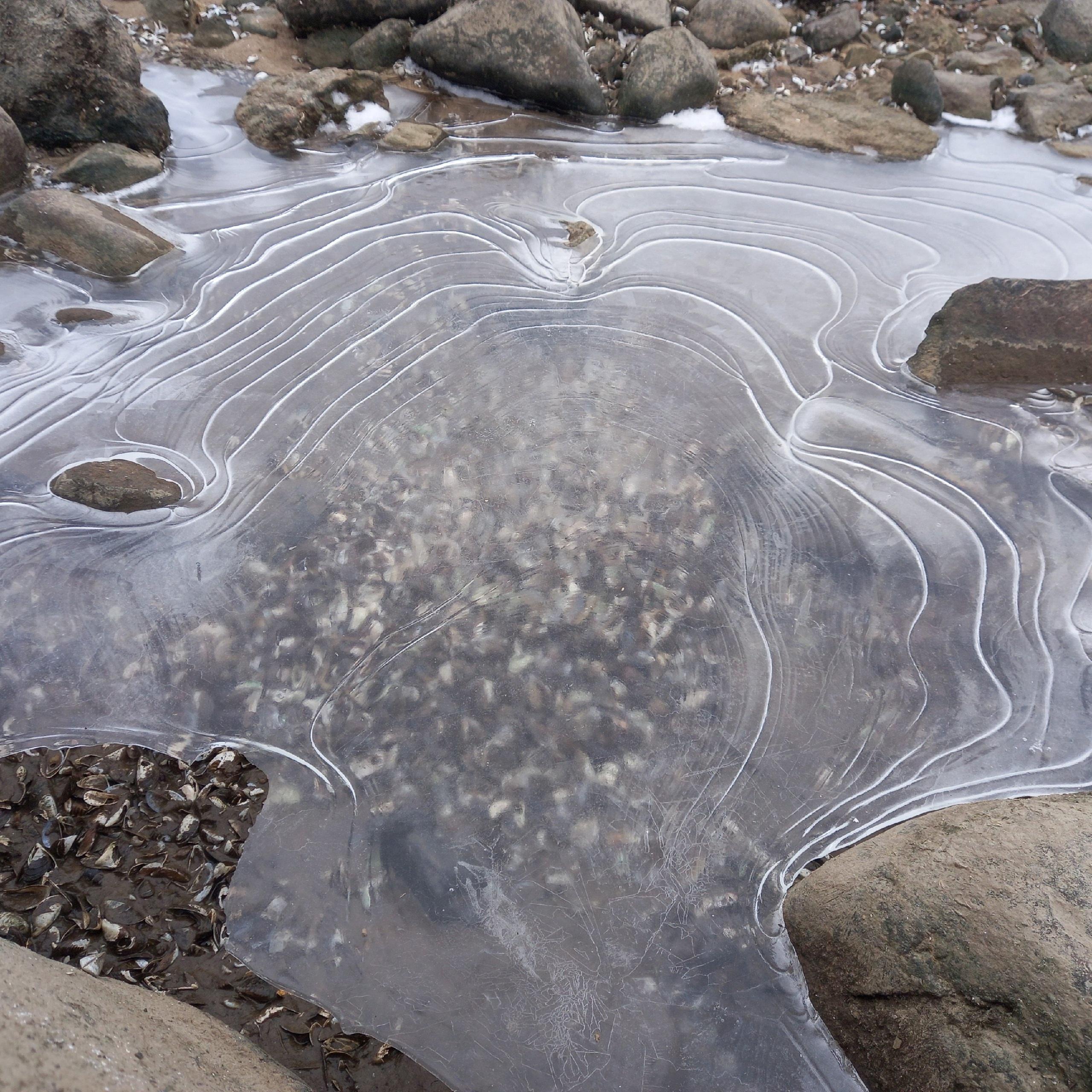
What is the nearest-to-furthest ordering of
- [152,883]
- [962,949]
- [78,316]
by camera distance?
[962,949] < [152,883] < [78,316]

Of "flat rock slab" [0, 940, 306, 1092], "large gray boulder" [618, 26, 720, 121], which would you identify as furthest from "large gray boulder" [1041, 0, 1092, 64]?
"flat rock slab" [0, 940, 306, 1092]

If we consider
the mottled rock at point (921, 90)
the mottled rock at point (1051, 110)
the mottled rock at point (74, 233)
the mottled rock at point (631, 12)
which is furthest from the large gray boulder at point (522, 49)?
the mottled rock at point (1051, 110)

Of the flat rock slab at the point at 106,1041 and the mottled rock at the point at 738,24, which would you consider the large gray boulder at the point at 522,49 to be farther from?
the flat rock slab at the point at 106,1041

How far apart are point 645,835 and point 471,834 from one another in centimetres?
48

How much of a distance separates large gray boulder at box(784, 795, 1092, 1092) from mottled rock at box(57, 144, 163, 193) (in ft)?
13.5

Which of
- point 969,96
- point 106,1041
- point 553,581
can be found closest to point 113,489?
point 553,581

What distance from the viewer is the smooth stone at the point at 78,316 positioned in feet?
10.7

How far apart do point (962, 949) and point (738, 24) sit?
492 cm

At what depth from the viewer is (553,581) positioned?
263 centimetres

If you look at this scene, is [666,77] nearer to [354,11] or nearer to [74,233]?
[354,11]

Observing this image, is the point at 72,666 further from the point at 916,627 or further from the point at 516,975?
the point at 916,627

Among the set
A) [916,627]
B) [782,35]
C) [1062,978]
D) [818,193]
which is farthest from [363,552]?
[782,35]

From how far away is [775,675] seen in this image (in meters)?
2.49

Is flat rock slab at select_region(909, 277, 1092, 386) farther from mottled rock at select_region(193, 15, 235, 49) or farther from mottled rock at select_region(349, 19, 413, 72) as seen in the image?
mottled rock at select_region(193, 15, 235, 49)
